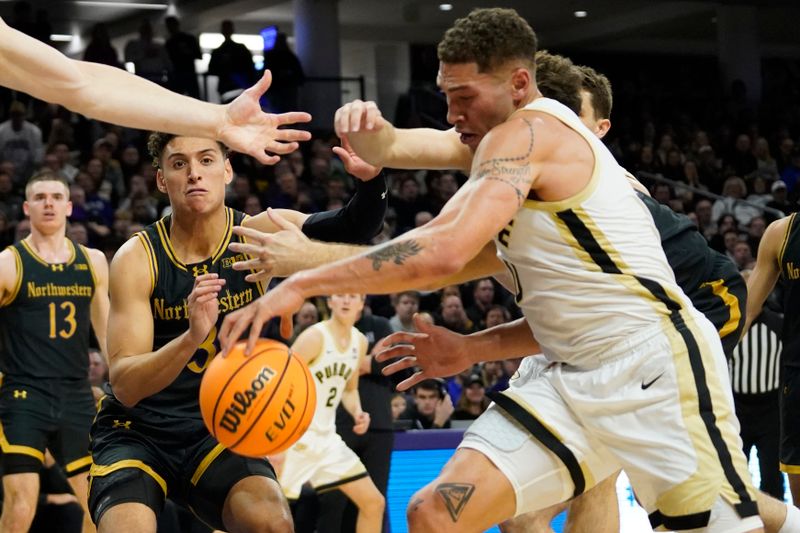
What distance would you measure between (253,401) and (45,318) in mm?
4184

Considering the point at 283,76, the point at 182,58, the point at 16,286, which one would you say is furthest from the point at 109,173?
the point at 16,286

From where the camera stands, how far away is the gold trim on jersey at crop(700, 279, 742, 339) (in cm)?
493

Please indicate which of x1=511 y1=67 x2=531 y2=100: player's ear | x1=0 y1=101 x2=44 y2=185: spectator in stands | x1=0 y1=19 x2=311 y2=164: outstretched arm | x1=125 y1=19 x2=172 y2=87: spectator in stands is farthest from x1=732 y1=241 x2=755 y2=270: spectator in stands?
x1=0 y1=19 x2=311 y2=164: outstretched arm

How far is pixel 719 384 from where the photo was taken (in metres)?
3.71

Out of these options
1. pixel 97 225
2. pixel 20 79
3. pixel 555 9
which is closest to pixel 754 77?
pixel 555 9

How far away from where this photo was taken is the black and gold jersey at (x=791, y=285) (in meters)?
6.16

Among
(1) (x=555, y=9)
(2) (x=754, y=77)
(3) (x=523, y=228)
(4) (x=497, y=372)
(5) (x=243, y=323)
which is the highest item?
(1) (x=555, y=9)

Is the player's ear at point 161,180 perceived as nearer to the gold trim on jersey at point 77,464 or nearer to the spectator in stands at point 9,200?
the gold trim on jersey at point 77,464

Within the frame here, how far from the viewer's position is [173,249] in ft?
15.6

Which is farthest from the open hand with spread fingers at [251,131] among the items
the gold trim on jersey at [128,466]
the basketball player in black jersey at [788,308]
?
the basketball player in black jersey at [788,308]

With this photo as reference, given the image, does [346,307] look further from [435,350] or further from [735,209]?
[735,209]

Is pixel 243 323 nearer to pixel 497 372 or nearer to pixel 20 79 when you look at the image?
pixel 20 79

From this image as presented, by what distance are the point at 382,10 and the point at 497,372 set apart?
38.6 feet

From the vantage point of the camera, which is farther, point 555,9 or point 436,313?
point 555,9
